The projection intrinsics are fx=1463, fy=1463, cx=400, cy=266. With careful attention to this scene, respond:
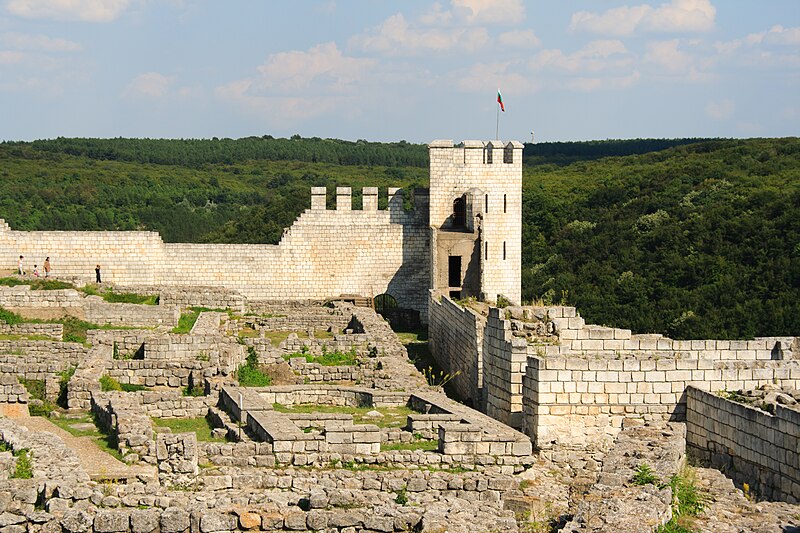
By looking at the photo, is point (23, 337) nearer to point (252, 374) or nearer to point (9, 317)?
point (9, 317)

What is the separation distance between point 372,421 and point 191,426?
240cm

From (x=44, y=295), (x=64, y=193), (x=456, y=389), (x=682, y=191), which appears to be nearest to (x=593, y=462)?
(x=456, y=389)

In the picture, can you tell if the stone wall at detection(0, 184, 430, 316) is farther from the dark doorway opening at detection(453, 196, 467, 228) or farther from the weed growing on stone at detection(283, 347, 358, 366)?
the weed growing on stone at detection(283, 347, 358, 366)

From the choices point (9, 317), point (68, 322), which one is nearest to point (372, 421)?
point (68, 322)

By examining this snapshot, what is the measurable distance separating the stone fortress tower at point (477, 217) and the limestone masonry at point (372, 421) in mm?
1249

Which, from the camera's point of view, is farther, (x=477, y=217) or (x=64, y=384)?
(x=477, y=217)

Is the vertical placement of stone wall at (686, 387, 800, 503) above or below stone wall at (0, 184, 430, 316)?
below

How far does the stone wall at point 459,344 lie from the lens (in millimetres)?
23828

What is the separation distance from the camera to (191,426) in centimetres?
1906

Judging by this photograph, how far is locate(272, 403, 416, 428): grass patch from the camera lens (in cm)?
1946

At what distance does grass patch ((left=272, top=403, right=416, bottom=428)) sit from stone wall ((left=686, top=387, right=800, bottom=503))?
3.80 meters

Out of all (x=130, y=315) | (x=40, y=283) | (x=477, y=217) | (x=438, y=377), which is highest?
(x=477, y=217)

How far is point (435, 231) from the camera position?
34.8 m

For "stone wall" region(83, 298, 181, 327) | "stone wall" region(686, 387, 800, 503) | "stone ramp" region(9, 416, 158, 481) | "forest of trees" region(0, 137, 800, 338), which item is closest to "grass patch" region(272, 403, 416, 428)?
"stone ramp" region(9, 416, 158, 481)
